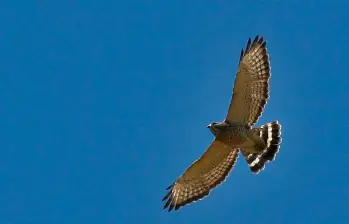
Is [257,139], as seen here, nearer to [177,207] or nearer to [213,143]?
[213,143]

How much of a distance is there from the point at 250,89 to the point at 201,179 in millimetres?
2576

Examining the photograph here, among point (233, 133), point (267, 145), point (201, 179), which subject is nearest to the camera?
point (233, 133)

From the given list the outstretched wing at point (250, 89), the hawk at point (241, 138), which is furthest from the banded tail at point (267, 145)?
the outstretched wing at point (250, 89)

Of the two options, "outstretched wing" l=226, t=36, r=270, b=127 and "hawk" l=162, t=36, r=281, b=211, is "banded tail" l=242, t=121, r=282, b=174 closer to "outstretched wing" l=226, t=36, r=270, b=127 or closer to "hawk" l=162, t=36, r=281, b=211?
"hawk" l=162, t=36, r=281, b=211

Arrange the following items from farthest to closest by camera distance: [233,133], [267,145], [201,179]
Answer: [201,179] < [267,145] < [233,133]

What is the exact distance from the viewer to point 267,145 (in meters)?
23.5

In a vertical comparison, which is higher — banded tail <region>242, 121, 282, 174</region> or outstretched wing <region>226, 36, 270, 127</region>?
outstretched wing <region>226, 36, 270, 127</region>

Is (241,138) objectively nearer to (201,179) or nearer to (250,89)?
(250,89)

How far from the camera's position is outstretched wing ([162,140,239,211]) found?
23750 mm

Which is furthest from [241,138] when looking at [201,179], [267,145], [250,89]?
[201,179]

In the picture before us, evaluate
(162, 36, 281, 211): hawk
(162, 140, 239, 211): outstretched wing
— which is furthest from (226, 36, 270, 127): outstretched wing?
(162, 140, 239, 211): outstretched wing

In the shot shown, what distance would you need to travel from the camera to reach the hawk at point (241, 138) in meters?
23.2

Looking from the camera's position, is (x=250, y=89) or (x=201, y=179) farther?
(x=201, y=179)

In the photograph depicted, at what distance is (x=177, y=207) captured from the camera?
23.7m
